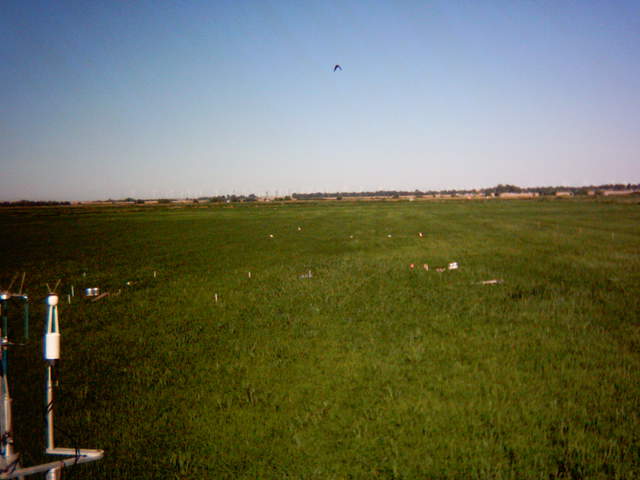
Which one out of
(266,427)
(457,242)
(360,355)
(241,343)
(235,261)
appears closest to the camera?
(266,427)

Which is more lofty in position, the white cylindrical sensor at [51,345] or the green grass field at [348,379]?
the white cylindrical sensor at [51,345]

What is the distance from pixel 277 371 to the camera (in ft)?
25.6

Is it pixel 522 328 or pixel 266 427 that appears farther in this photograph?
pixel 522 328

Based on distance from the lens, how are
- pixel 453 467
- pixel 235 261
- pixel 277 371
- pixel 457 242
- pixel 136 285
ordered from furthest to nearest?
1. pixel 457 242
2. pixel 235 261
3. pixel 136 285
4. pixel 277 371
5. pixel 453 467

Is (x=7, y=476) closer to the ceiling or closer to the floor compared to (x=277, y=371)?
closer to the ceiling

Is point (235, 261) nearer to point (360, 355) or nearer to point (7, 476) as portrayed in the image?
point (360, 355)

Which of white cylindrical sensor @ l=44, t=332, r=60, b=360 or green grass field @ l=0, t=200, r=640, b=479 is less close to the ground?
white cylindrical sensor @ l=44, t=332, r=60, b=360

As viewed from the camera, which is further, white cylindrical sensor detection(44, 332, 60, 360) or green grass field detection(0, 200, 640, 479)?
green grass field detection(0, 200, 640, 479)

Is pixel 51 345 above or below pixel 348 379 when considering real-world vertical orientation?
above

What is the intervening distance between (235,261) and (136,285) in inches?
286

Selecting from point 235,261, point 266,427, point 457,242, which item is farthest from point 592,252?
point 266,427

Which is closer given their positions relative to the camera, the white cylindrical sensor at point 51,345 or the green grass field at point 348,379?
the white cylindrical sensor at point 51,345

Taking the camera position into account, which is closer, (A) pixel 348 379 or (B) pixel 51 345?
(B) pixel 51 345

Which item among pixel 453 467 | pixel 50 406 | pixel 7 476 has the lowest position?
pixel 453 467
